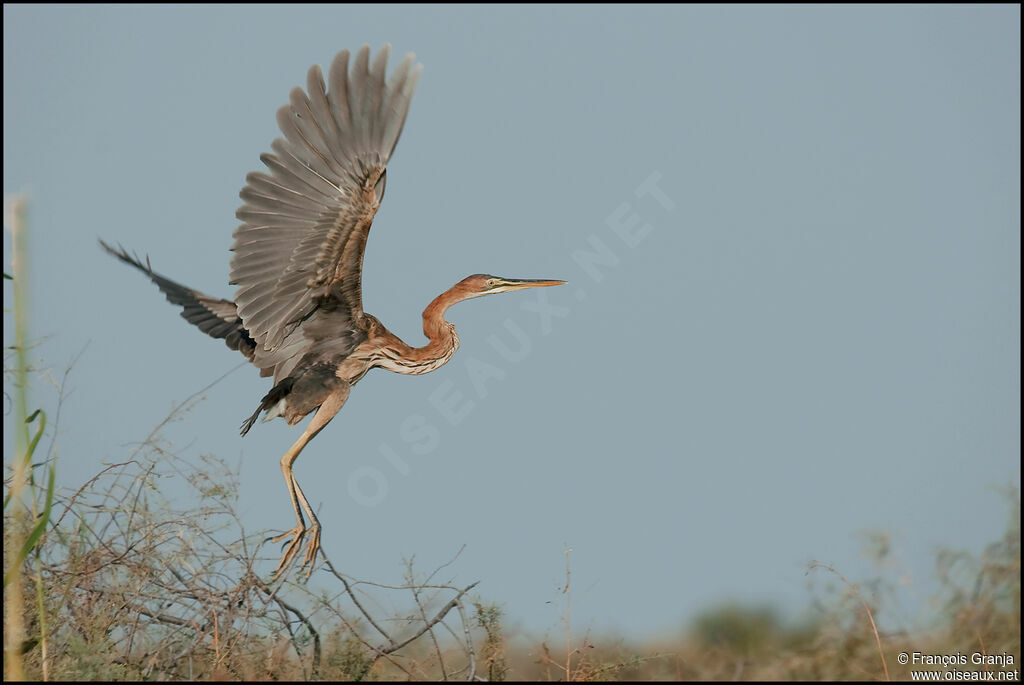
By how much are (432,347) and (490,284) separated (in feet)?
1.81

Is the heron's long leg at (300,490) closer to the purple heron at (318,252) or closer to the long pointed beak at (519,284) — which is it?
the purple heron at (318,252)

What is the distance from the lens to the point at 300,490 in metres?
5.30

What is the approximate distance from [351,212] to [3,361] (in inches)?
64.7

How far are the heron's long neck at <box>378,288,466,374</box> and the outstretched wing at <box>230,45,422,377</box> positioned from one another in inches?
22.8

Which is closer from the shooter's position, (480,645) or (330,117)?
(480,645)

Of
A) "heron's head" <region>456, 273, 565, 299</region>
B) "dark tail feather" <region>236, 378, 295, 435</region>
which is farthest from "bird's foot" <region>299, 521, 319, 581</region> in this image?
"heron's head" <region>456, 273, 565, 299</region>

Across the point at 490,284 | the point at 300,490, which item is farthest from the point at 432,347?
the point at 300,490

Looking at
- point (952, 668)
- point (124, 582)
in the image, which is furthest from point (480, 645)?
A: point (952, 668)

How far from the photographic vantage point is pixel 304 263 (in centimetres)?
523

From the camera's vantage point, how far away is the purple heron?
16.1 feet

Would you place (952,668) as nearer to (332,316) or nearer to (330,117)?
(332,316)

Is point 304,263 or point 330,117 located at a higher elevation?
point 330,117

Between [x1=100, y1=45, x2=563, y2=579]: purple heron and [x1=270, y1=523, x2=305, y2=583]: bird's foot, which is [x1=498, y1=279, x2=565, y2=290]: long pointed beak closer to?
[x1=100, y1=45, x2=563, y2=579]: purple heron

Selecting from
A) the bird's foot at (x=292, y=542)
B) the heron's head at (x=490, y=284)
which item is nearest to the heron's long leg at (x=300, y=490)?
the bird's foot at (x=292, y=542)
